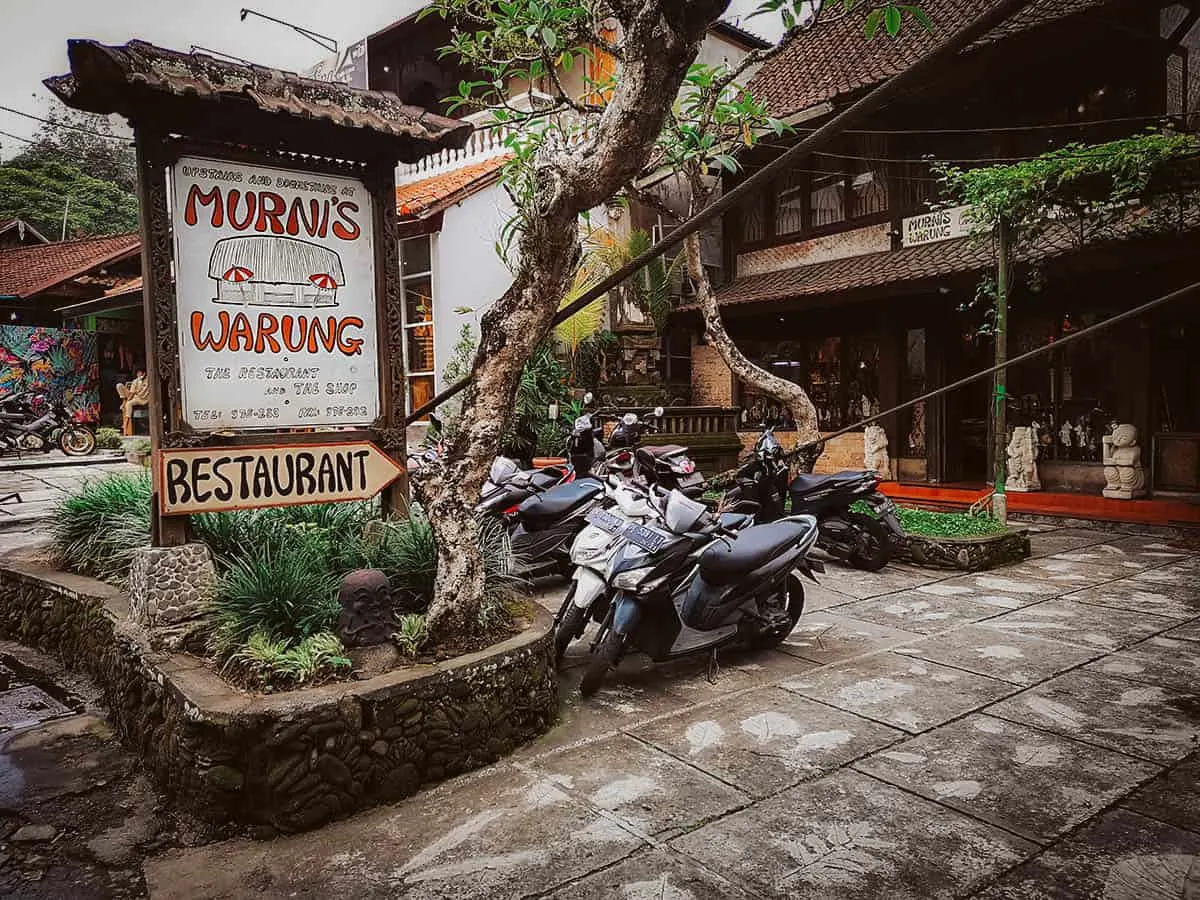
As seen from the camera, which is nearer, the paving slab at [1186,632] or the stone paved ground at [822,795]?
the stone paved ground at [822,795]

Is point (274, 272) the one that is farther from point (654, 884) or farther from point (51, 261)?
point (51, 261)

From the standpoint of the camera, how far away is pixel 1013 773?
135 inches

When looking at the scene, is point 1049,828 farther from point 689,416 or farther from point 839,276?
point 839,276

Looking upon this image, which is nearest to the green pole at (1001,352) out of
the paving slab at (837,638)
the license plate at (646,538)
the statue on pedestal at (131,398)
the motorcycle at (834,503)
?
the motorcycle at (834,503)

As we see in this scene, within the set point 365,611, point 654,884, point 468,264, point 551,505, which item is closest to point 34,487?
point 468,264

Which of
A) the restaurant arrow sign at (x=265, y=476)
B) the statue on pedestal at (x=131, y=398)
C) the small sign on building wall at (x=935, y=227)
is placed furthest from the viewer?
the statue on pedestal at (x=131, y=398)

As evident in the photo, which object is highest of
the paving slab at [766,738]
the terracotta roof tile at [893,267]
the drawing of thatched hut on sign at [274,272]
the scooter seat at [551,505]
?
the terracotta roof tile at [893,267]

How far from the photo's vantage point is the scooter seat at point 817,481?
7.63 metres

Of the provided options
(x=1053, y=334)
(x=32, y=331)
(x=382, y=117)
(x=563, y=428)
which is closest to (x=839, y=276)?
(x=1053, y=334)

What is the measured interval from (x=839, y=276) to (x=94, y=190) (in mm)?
33492

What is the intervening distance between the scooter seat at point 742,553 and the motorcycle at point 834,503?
232cm

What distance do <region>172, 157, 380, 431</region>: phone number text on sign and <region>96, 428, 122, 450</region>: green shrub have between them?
63.9ft

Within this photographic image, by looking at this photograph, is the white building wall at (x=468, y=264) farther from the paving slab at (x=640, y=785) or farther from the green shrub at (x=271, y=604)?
the paving slab at (x=640, y=785)

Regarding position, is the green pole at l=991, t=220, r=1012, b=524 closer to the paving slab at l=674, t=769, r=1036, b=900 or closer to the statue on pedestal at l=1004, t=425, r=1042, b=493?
the statue on pedestal at l=1004, t=425, r=1042, b=493
